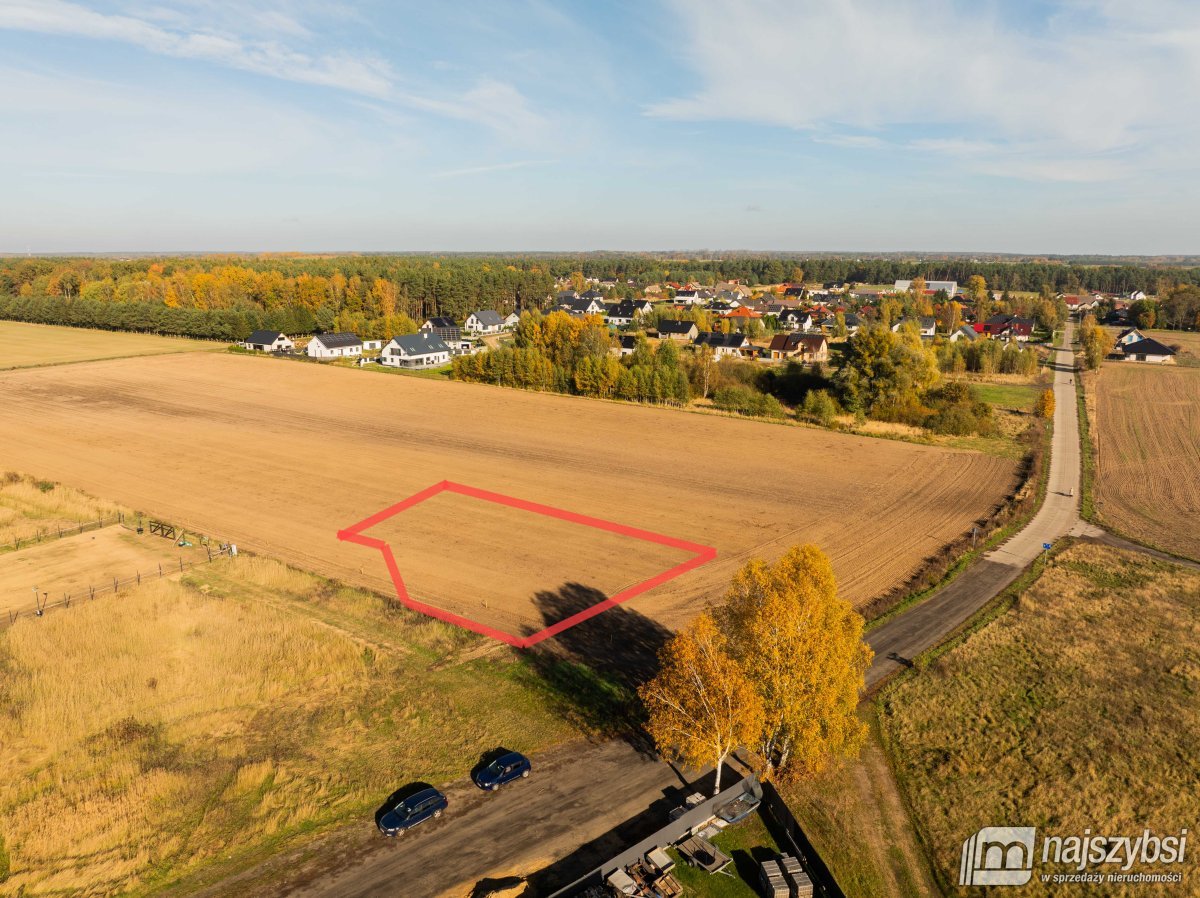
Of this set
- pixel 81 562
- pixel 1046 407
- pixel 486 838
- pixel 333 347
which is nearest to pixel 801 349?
pixel 1046 407

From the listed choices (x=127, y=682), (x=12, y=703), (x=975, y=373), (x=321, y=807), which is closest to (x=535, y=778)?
(x=321, y=807)

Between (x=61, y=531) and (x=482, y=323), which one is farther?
(x=482, y=323)

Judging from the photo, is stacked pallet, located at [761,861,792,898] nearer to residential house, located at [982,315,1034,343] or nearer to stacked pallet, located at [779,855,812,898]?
stacked pallet, located at [779,855,812,898]

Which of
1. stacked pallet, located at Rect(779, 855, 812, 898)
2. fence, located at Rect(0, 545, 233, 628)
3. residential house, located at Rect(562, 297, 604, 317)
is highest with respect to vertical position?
residential house, located at Rect(562, 297, 604, 317)

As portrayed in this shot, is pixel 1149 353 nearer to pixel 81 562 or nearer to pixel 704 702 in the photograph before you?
pixel 704 702

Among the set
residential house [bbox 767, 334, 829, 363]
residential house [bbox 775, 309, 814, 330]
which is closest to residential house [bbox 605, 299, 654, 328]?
residential house [bbox 775, 309, 814, 330]

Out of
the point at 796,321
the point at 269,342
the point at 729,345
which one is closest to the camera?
the point at 729,345

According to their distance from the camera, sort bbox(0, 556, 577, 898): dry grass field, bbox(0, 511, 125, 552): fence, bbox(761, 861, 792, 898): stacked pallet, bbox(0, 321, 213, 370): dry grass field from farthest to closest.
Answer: bbox(0, 321, 213, 370): dry grass field → bbox(0, 511, 125, 552): fence → bbox(0, 556, 577, 898): dry grass field → bbox(761, 861, 792, 898): stacked pallet
